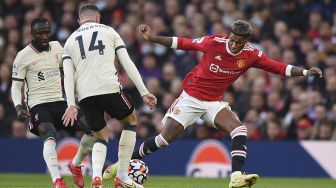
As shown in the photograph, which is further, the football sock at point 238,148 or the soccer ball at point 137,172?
the soccer ball at point 137,172

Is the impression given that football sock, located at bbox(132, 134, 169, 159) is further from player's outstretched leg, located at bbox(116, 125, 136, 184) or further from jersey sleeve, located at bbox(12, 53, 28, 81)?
jersey sleeve, located at bbox(12, 53, 28, 81)

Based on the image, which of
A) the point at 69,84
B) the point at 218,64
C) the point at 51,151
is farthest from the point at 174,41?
the point at 51,151

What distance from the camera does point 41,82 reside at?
42.3 ft

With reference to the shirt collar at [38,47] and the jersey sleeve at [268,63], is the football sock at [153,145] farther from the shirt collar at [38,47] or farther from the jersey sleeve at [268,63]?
the shirt collar at [38,47]

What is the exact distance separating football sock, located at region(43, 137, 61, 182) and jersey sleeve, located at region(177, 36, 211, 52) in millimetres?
2266

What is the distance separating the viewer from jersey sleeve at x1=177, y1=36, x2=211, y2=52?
12.3 metres

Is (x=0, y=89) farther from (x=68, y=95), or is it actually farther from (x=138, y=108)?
(x=68, y=95)

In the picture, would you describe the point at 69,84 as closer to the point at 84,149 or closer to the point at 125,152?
the point at 125,152

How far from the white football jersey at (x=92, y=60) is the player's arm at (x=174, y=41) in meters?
0.74

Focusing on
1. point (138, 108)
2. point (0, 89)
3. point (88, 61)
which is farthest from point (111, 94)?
point (0, 89)

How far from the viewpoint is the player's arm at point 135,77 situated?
36.3 feet

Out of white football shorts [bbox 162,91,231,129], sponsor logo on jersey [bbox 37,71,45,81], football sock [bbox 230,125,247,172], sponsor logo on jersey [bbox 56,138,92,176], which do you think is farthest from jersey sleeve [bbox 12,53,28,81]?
sponsor logo on jersey [bbox 56,138,92,176]

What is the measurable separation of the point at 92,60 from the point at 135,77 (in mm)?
600

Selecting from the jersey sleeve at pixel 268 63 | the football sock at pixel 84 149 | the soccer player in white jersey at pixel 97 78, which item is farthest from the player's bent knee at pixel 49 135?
the jersey sleeve at pixel 268 63
